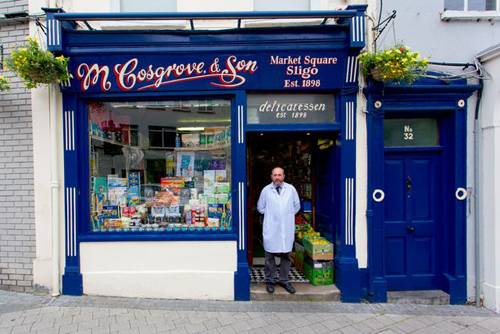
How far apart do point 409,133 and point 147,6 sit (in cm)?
446

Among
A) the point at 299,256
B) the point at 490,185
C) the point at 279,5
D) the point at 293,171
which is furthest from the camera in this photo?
the point at 293,171

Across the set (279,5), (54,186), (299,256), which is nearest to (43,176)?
(54,186)

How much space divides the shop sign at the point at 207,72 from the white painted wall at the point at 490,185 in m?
→ 2.08

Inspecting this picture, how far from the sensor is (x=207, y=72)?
15.8 ft

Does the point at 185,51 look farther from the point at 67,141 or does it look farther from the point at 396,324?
the point at 396,324

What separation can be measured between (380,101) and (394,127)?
0.54 meters

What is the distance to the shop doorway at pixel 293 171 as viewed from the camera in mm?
5613

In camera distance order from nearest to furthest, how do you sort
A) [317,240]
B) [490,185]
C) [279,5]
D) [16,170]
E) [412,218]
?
[490,185] < [16,170] < [412,218] < [279,5] < [317,240]

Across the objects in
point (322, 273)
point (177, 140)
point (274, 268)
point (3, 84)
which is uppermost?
point (3, 84)

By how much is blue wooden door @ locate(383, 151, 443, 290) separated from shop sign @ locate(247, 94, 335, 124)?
116 cm

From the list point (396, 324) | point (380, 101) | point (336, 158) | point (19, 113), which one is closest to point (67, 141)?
point (19, 113)

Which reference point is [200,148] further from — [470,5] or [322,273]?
[470,5]

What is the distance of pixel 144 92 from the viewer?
16.0ft

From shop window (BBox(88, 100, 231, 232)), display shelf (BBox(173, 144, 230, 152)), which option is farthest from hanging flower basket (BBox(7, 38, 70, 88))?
display shelf (BBox(173, 144, 230, 152))
